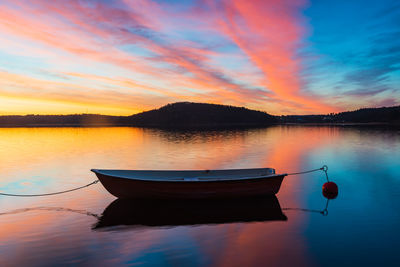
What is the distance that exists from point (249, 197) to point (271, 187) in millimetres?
1357

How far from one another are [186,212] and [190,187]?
1.27m

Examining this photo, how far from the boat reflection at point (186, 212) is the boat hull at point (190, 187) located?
18.9 inches

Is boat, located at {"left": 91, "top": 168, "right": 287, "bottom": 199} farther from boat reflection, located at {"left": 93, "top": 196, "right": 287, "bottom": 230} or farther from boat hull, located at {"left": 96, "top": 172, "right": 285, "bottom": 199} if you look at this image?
boat reflection, located at {"left": 93, "top": 196, "right": 287, "bottom": 230}

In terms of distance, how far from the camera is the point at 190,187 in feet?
43.7

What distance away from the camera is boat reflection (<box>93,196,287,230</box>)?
39.3 feet

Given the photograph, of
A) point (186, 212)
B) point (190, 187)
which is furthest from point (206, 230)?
point (190, 187)

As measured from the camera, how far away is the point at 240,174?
15.4m

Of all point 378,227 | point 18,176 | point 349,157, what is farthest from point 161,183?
point 349,157

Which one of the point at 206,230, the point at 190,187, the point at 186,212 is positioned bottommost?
the point at 206,230

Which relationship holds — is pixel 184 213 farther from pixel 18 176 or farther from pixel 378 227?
pixel 18 176

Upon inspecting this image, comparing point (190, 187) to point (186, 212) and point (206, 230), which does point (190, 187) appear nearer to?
point (186, 212)

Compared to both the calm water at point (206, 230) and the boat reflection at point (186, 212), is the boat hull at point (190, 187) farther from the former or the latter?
the calm water at point (206, 230)

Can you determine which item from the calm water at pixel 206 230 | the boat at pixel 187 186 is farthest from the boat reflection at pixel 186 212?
the boat at pixel 187 186

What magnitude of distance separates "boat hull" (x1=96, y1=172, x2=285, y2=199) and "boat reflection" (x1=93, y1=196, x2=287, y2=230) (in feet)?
1.58
